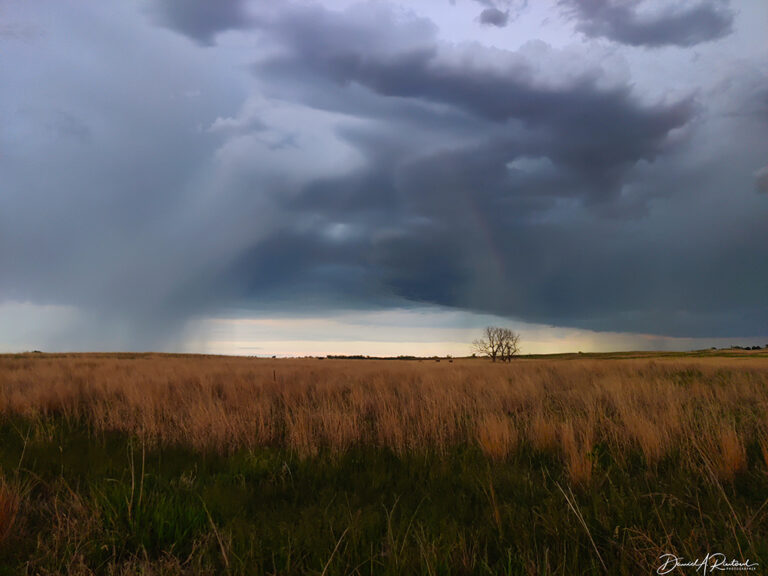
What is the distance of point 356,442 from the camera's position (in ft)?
18.2

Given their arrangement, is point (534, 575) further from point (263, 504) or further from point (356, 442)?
point (356, 442)

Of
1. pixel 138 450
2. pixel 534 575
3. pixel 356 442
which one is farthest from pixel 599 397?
pixel 138 450

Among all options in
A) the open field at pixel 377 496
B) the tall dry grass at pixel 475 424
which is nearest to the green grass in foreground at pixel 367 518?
the open field at pixel 377 496

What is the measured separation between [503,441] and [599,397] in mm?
4400
